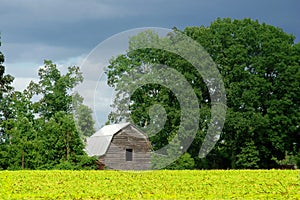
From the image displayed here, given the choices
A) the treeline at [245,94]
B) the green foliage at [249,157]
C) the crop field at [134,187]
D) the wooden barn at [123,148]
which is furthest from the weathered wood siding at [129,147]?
the crop field at [134,187]

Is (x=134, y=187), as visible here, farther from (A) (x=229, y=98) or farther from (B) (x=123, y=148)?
(A) (x=229, y=98)

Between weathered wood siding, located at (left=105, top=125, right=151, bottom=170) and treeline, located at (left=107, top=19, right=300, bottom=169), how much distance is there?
4.58ft

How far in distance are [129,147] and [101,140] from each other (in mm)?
2588

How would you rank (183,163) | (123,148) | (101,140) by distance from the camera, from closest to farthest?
(101,140) → (183,163) → (123,148)

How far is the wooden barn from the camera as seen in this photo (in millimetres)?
34344

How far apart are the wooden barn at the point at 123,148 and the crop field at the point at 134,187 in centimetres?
732

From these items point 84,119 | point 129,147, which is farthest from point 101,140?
point 84,119

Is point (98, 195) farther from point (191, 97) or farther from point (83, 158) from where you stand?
point (191, 97)

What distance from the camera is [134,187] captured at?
67.1 ft

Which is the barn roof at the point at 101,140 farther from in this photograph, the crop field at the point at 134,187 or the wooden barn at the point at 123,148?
the crop field at the point at 134,187

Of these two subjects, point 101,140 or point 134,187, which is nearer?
point 134,187

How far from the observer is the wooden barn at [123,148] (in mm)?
34344

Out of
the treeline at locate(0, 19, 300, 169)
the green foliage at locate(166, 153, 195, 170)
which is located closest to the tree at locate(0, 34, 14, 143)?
the treeline at locate(0, 19, 300, 169)

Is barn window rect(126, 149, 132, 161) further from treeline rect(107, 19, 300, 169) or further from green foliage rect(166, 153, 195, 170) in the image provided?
green foliage rect(166, 153, 195, 170)
